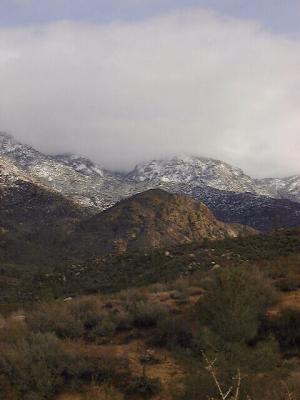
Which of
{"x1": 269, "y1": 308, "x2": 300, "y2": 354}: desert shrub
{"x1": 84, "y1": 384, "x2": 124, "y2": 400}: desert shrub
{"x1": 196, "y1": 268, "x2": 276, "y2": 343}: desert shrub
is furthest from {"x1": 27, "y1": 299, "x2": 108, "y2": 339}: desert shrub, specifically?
{"x1": 269, "y1": 308, "x2": 300, "y2": 354}: desert shrub

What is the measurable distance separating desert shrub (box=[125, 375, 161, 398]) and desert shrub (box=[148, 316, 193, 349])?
3314mm

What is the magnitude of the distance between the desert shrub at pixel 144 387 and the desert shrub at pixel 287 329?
17.9ft

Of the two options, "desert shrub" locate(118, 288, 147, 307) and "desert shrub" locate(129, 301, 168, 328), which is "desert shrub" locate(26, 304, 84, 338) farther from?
"desert shrub" locate(118, 288, 147, 307)

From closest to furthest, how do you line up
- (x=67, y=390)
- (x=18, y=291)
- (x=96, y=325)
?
(x=67, y=390) → (x=96, y=325) → (x=18, y=291)

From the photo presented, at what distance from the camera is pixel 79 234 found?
13312cm

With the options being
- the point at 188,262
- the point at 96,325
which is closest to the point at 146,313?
the point at 96,325

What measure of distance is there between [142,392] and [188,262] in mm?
29243

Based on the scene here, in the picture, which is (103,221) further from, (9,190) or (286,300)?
(286,300)

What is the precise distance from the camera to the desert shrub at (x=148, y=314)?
78.8 ft

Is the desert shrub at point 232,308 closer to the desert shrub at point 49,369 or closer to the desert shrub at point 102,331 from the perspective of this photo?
the desert shrub at point 49,369

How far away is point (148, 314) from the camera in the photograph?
24.2 metres

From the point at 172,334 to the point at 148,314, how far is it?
2354 mm

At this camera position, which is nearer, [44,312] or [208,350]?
[208,350]

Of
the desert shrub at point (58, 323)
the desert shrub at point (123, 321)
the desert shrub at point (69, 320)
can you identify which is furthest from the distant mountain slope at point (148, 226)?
the desert shrub at point (123, 321)
